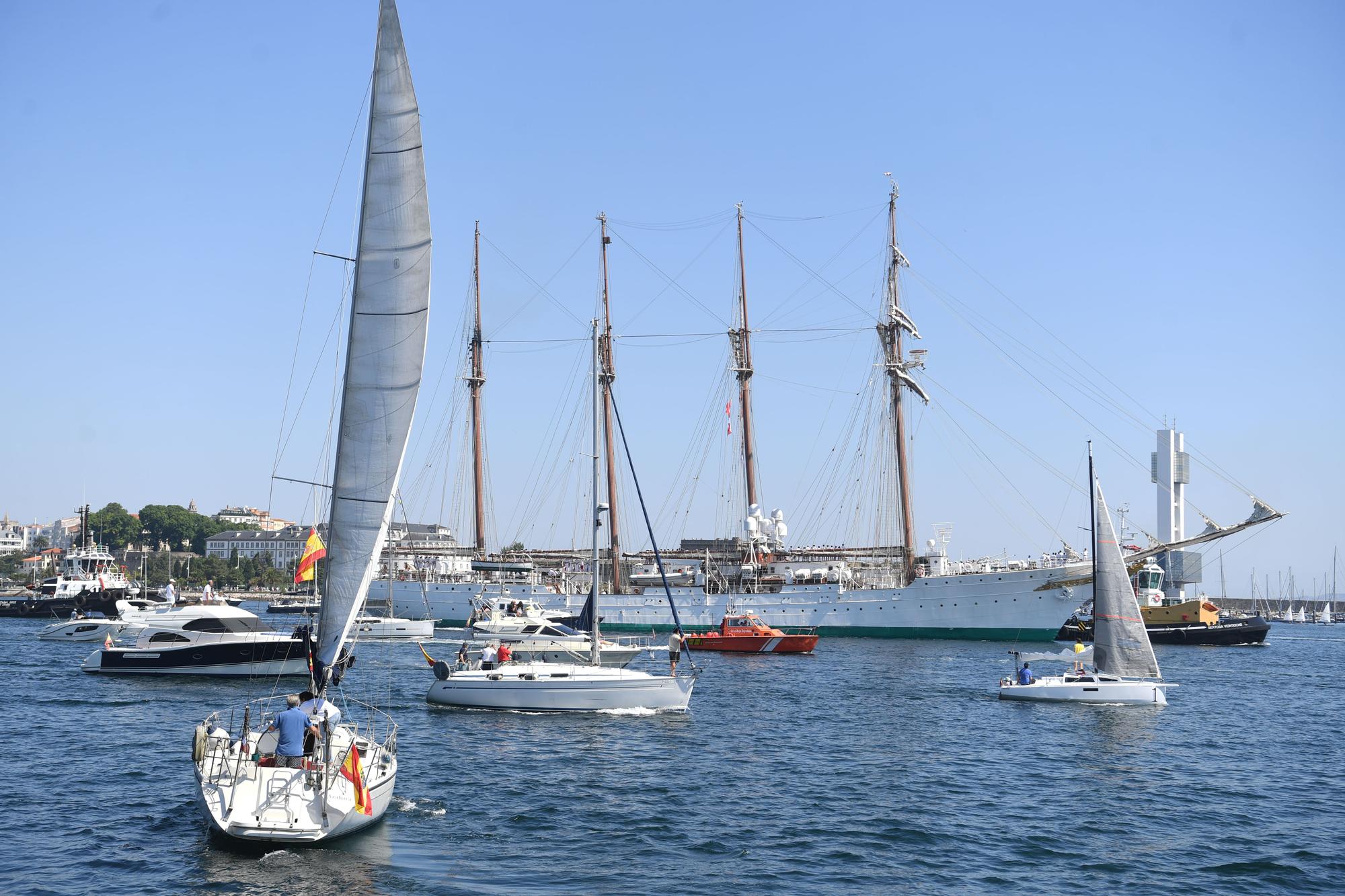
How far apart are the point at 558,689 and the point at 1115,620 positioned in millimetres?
22296

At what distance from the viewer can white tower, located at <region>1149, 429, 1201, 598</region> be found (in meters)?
130

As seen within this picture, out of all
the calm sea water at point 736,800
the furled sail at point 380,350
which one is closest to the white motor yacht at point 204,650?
the calm sea water at point 736,800

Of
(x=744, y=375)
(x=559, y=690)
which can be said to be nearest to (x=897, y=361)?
(x=744, y=375)

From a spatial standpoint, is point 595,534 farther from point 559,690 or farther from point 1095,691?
point 1095,691

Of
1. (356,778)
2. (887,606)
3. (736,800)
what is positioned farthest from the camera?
(887,606)

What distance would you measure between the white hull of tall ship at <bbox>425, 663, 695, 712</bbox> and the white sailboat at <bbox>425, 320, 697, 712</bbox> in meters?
0.02

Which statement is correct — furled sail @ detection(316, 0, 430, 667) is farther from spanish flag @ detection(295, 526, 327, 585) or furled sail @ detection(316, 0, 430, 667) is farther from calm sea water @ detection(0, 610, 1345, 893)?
spanish flag @ detection(295, 526, 327, 585)

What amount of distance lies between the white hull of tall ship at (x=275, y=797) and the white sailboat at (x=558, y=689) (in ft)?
55.3

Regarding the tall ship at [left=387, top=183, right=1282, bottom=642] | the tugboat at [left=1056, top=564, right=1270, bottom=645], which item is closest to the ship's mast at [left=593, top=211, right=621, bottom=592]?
the tall ship at [left=387, top=183, right=1282, bottom=642]

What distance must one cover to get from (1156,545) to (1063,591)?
839 cm

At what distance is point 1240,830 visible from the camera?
2253 centimetres

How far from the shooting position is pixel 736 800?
23797 millimetres

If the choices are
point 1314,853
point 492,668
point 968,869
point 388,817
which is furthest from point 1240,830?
point 492,668

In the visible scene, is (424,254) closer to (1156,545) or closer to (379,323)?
(379,323)
